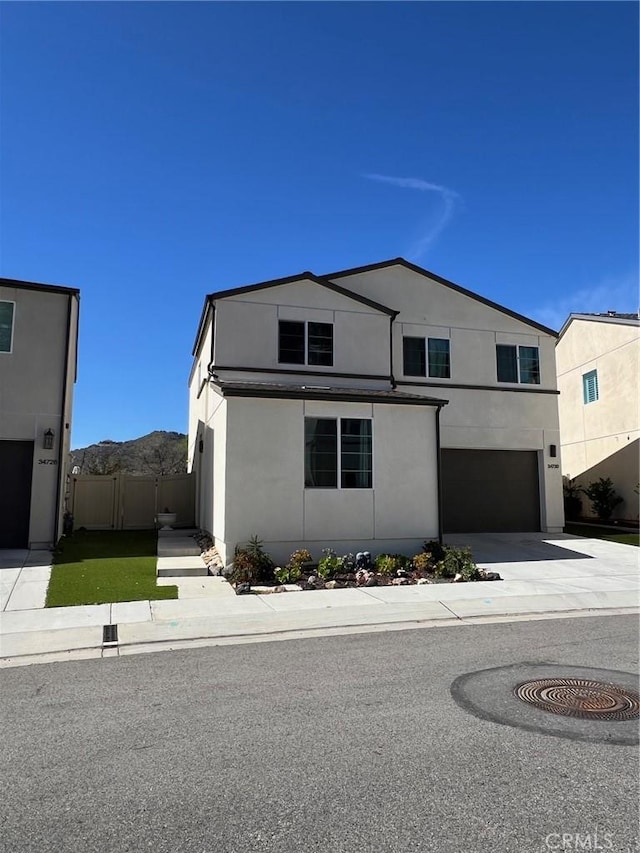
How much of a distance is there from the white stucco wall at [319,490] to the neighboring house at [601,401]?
12107 mm

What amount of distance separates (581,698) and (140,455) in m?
40.9

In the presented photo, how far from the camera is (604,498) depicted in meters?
23.2

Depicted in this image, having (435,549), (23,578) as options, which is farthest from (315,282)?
(23,578)

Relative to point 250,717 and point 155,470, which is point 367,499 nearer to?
point 250,717

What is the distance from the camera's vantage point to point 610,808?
3459 millimetres

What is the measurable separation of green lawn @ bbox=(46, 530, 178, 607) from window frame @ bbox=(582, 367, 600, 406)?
18161mm

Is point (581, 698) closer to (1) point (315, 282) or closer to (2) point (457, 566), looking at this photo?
(2) point (457, 566)

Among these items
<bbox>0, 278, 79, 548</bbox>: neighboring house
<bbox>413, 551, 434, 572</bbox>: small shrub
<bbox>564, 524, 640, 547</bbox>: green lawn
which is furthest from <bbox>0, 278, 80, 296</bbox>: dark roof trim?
<bbox>564, 524, 640, 547</bbox>: green lawn

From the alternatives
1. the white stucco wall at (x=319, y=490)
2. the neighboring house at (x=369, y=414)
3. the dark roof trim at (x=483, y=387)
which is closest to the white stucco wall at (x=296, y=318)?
the neighboring house at (x=369, y=414)

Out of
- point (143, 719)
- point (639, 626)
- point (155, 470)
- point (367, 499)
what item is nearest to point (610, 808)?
point (143, 719)

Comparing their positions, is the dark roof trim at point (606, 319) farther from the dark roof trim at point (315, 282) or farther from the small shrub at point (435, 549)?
the small shrub at point (435, 549)

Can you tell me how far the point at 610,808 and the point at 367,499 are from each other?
10159mm

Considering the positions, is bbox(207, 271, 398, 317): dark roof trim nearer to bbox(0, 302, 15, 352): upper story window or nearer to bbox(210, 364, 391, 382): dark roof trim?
bbox(210, 364, 391, 382): dark roof trim

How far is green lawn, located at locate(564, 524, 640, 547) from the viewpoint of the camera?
58.7ft
